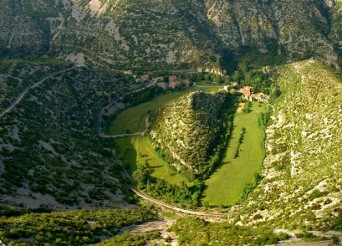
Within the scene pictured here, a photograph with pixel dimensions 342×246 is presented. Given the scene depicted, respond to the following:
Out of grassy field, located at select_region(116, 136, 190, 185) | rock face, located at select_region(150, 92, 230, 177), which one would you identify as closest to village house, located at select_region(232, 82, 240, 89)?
rock face, located at select_region(150, 92, 230, 177)

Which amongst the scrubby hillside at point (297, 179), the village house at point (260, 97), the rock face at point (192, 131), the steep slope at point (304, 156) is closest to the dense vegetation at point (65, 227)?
the scrubby hillside at point (297, 179)

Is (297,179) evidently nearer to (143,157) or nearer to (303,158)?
(303,158)

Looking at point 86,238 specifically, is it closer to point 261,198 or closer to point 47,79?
point 261,198

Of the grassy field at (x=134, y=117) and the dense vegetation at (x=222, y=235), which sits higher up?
the grassy field at (x=134, y=117)

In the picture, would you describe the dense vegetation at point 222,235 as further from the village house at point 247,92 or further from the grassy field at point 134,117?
the village house at point 247,92

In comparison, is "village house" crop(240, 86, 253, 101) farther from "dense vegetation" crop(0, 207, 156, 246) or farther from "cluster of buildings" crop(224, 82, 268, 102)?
"dense vegetation" crop(0, 207, 156, 246)

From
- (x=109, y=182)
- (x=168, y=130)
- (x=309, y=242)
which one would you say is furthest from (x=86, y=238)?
(x=168, y=130)
